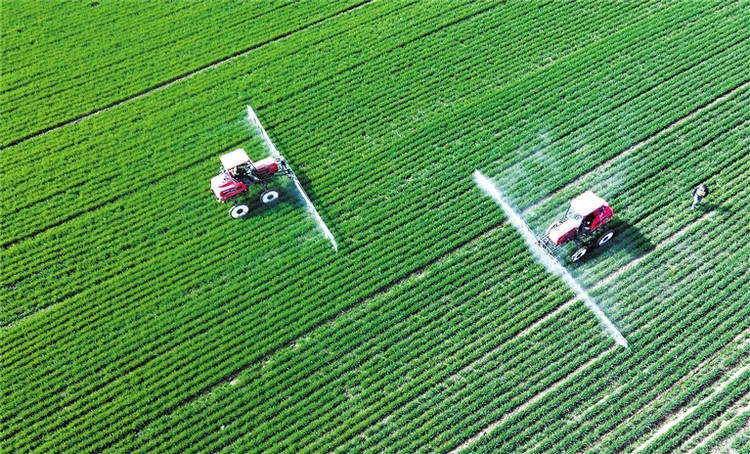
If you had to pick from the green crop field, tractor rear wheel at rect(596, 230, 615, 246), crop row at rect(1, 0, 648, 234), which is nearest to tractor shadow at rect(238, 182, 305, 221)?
the green crop field

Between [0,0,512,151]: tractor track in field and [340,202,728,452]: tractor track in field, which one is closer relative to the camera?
[340,202,728,452]: tractor track in field

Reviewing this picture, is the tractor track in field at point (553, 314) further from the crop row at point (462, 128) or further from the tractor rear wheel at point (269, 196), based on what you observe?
the tractor rear wheel at point (269, 196)

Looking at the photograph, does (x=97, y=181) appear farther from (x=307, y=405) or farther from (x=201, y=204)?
(x=307, y=405)

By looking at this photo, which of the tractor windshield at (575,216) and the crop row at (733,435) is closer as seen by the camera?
the crop row at (733,435)

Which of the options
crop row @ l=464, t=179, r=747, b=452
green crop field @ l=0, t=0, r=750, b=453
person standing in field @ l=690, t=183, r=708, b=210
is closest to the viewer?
crop row @ l=464, t=179, r=747, b=452

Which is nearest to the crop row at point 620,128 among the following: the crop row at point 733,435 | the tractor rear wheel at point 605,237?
the tractor rear wheel at point 605,237

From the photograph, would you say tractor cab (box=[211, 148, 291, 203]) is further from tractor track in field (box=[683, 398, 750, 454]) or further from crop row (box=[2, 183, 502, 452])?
tractor track in field (box=[683, 398, 750, 454])

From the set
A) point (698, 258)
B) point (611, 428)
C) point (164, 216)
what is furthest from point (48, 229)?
point (698, 258)
